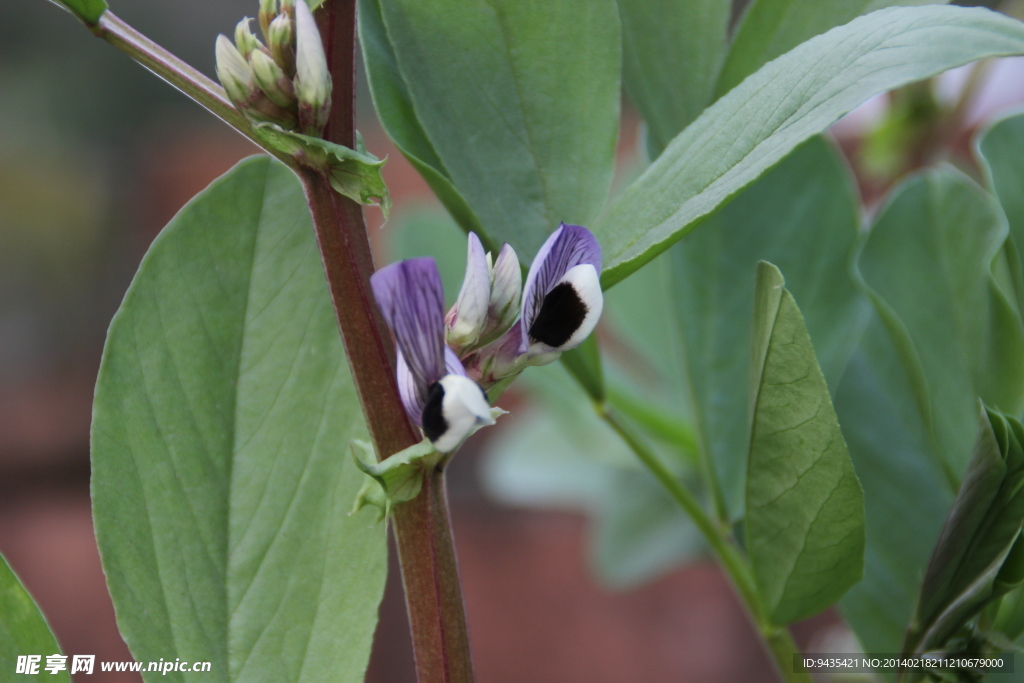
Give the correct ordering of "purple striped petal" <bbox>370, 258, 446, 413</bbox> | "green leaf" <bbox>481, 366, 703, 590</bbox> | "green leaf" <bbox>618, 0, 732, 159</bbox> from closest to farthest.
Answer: "purple striped petal" <bbox>370, 258, 446, 413</bbox> < "green leaf" <bbox>618, 0, 732, 159</bbox> < "green leaf" <bbox>481, 366, 703, 590</bbox>

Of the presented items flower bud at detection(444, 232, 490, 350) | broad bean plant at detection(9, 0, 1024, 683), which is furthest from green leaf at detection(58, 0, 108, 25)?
flower bud at detection(444, 232, 490, 350)

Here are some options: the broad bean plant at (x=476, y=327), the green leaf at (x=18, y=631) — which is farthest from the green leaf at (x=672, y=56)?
the green leaf at (x=18, y=631)

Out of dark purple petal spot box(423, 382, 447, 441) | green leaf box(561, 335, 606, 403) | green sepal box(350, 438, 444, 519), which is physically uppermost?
green leaf box(561, 335, 606, 403)

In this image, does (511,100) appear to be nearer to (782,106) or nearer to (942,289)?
(782,106)

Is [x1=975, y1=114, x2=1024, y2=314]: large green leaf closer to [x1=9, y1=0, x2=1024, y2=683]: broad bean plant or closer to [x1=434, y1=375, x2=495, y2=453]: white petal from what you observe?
[x1=9, y1=0, x2=1024, y2=683]: broad bean plant

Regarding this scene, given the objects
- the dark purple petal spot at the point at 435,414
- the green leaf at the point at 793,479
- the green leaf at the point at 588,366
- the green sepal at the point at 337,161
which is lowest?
the green leaf at the point at 793,479

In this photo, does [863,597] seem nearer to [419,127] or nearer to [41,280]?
[419,127]

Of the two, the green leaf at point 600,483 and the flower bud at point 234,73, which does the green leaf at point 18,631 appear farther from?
the green leaf at point 600,483
